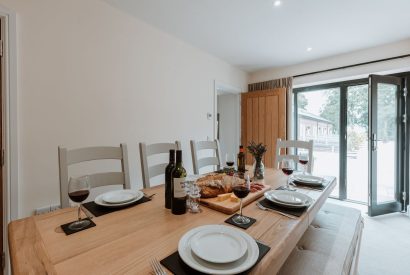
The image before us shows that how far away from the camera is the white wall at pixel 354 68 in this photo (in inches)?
104

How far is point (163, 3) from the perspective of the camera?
1.95 metres

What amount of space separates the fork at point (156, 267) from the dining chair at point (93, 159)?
84 centimetres

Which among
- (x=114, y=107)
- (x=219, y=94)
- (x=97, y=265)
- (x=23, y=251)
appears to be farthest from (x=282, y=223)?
(x=219, y=94)

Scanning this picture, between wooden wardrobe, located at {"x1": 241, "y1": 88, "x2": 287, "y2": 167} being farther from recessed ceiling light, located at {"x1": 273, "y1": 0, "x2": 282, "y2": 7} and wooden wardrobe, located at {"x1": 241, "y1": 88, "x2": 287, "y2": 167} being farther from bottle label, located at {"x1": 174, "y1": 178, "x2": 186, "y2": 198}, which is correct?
bottle label, located at {"x1": 174, "y1": 178, "x2": 186, "y2": 198}

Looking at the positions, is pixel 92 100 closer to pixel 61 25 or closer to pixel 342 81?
pixel 61 25

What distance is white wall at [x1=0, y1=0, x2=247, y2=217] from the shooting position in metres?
1.55

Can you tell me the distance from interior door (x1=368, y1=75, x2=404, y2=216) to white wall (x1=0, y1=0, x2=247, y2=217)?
2.64 m

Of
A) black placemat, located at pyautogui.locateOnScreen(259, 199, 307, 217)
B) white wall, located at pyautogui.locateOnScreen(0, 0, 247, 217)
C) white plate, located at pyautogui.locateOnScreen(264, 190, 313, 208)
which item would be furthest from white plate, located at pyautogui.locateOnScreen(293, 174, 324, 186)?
→ white wall, located at pyautogui.locateOnScreen(0, 0, 247, 217)

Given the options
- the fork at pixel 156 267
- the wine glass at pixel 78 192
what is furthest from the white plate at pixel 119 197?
the fork at pixel 156 267

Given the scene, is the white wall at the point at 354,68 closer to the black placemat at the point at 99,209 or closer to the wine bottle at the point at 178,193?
the wine bottle at the point at 178,193

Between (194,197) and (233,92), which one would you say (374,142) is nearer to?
(233,92)

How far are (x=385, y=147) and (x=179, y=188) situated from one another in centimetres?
341

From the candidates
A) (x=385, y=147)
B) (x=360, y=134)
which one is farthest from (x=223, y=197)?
(x=360, y=134)

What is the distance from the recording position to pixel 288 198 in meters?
1.10
